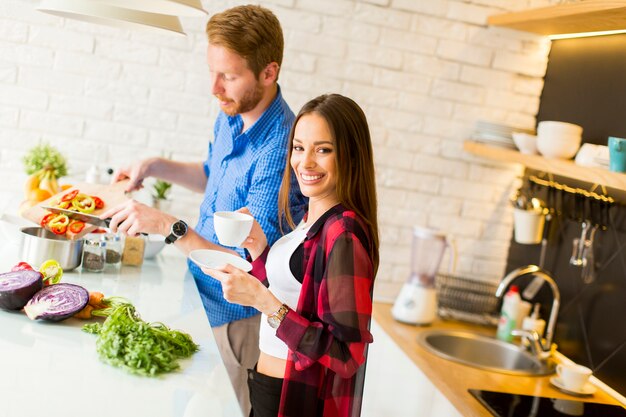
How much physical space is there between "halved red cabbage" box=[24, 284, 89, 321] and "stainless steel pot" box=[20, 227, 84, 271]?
0.35 metres

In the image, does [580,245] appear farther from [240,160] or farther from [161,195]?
[161,195]

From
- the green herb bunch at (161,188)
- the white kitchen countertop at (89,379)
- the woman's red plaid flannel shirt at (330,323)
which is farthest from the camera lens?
the green herb bunch at (161,188)

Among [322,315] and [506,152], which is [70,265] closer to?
[322,315]

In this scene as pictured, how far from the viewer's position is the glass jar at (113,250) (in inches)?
97.2

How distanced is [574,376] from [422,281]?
2.75ft

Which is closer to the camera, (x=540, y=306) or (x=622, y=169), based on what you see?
(x=622, y=169)

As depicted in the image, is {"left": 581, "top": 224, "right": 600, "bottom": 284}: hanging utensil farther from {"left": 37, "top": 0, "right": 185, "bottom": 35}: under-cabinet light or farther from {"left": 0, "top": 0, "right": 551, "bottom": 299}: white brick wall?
{"left": 37, "top": 0, "right": 185, "bottom": 35}: under-cabinet light

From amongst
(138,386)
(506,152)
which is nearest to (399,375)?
(506,152)

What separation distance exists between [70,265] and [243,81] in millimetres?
792

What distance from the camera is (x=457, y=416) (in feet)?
8.09

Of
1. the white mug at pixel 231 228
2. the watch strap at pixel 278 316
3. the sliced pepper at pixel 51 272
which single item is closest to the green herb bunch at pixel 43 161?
the sliced pepper at pixel 51 272

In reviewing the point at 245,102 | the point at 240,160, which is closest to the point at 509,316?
the point at 240,160

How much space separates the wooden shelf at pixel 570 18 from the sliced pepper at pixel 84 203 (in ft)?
6.13

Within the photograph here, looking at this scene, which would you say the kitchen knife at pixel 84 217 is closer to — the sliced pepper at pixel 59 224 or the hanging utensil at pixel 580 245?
the sliced pepper at pixel 59 224
